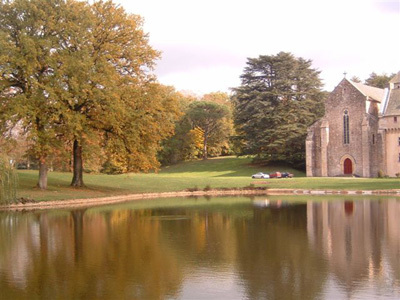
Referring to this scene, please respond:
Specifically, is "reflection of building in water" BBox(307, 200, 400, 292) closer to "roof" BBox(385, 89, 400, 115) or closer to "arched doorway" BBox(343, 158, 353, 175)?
"roof" BBox(385, 89, 400, 115)

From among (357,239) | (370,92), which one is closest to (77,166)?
(357,239)

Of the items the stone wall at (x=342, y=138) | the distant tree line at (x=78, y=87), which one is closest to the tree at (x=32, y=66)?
the distant tree line at (x=78, y=87)

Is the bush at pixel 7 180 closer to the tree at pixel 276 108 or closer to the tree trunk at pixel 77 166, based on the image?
the tree trunk at pixel 77 166

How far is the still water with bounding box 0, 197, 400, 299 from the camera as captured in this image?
1175 cm

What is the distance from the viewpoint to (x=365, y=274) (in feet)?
42.5

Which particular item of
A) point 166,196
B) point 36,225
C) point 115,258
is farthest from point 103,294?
point 166,196

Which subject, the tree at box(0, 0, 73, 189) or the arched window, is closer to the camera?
the tree at box(0, 0, 73, 189)

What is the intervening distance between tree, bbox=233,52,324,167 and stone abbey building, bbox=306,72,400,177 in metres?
6.01

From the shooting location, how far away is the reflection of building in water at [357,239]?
521 inches

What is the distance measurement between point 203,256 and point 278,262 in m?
2.46

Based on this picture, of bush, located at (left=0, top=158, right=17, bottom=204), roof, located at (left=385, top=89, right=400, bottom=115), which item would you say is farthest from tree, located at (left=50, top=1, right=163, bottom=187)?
roof, located at (left=385, top=89, right=400, bottom=115)

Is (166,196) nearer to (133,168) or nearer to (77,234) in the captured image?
(133,168)

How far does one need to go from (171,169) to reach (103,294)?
7174 cm

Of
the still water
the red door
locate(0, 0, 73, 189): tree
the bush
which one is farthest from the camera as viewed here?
the red door
